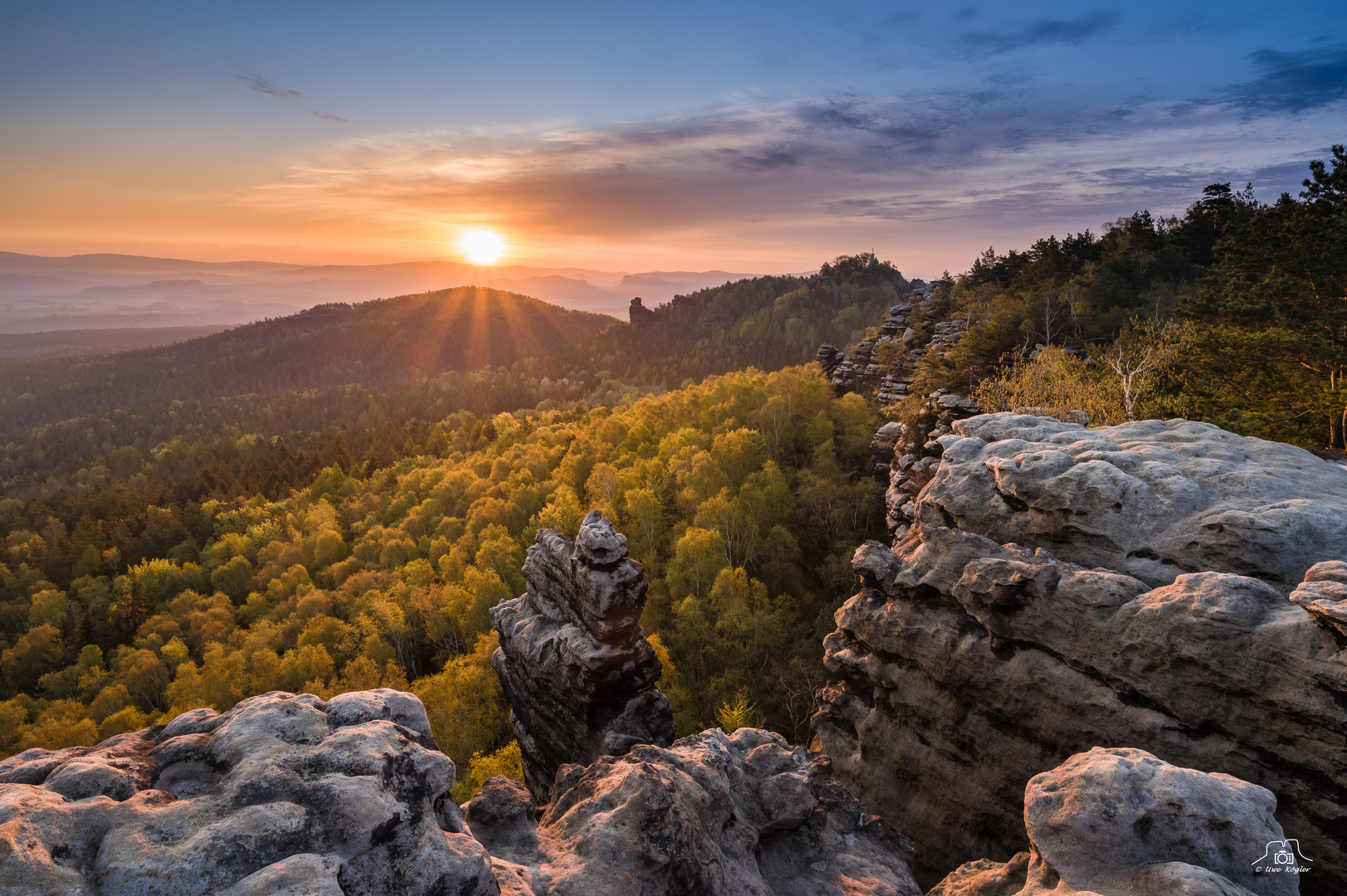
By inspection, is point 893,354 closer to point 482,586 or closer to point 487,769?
point 482,586

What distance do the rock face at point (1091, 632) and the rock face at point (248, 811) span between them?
1478cm

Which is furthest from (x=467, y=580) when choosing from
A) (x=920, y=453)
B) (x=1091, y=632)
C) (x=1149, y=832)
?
(x=1149, y=832)

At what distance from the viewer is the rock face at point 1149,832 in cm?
965

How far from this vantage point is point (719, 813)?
1416cm

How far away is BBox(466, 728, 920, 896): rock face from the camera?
11508 millimetres

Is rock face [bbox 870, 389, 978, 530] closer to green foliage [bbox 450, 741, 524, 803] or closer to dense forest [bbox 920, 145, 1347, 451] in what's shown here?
dense forest [bbox 920, 145, 1347, 451]

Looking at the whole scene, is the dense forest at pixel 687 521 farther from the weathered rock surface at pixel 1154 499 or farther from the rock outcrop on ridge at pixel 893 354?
the weathered rock surface at pixel 1154 499

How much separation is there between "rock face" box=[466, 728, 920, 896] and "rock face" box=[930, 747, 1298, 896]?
18.1 ft

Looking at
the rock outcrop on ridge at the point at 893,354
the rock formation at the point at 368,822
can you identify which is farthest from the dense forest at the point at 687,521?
the rock formation at the point at 368,822

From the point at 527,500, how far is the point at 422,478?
38471 millimetres

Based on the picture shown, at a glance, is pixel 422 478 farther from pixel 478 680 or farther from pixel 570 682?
pixel 570 682

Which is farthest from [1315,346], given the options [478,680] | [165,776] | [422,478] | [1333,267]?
[422,478]

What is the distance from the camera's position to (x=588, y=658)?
79.7 feet

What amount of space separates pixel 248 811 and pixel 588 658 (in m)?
16.1
